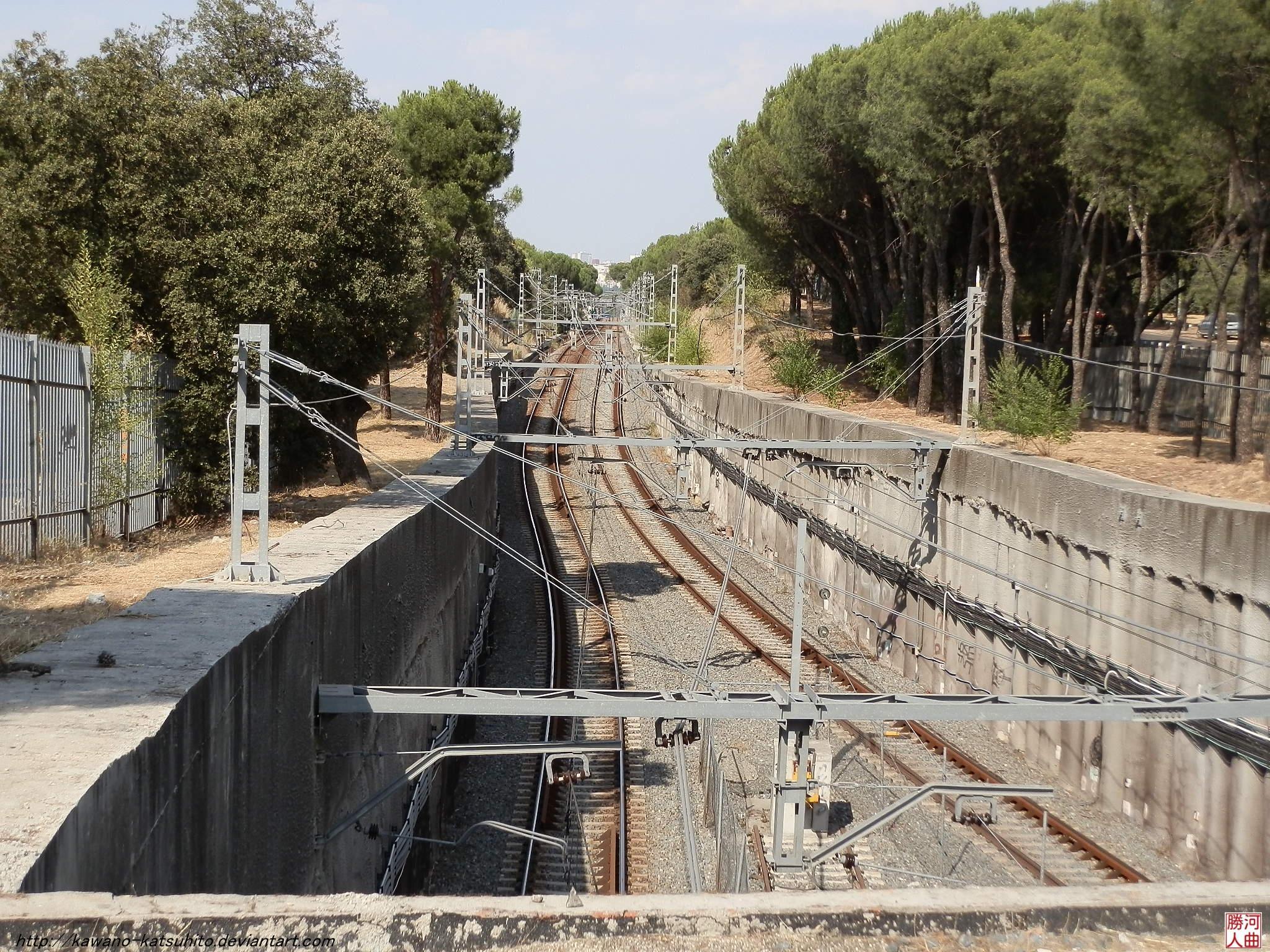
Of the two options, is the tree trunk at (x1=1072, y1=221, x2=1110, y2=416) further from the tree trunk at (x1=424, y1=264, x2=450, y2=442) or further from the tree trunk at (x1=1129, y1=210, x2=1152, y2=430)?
the tree trunk at (x1=424, y1=264, x2=450, y2=442)

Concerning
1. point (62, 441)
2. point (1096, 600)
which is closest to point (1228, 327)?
point (1096, 600)

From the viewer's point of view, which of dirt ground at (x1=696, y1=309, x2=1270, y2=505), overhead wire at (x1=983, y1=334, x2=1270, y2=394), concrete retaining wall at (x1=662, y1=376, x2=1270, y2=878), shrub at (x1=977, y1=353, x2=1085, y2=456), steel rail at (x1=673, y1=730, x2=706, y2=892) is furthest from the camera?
shrub at (x1=977, y1=353, x2=1085, y2=456)

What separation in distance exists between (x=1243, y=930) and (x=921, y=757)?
9355mm

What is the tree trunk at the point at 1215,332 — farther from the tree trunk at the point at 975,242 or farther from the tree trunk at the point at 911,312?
the tree trunk at the point at 911,312

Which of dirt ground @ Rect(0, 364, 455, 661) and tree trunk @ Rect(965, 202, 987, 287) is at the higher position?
tree trunk @ Rect(965, 202, 987, 287)

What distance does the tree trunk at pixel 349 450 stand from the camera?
17.0m

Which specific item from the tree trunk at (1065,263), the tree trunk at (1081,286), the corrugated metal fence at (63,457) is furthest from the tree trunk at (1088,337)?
the corrugated metal fence at (63,457)

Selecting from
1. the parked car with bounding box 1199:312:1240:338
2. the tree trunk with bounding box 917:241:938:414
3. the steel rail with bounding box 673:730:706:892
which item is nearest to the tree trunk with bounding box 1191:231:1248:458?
the tree trunk with bounding box 917:241:938:414

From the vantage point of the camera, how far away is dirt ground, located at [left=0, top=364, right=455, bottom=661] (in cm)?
845

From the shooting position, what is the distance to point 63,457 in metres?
11.4

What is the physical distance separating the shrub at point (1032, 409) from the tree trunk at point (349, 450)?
361 inches

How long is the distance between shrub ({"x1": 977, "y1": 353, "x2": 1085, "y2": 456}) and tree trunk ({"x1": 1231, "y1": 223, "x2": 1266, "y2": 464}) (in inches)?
88.0

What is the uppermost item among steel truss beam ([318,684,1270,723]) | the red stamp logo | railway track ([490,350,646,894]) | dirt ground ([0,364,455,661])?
dirt ground ([0,364,455,661])

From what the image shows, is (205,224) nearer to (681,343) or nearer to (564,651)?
(564,651)
